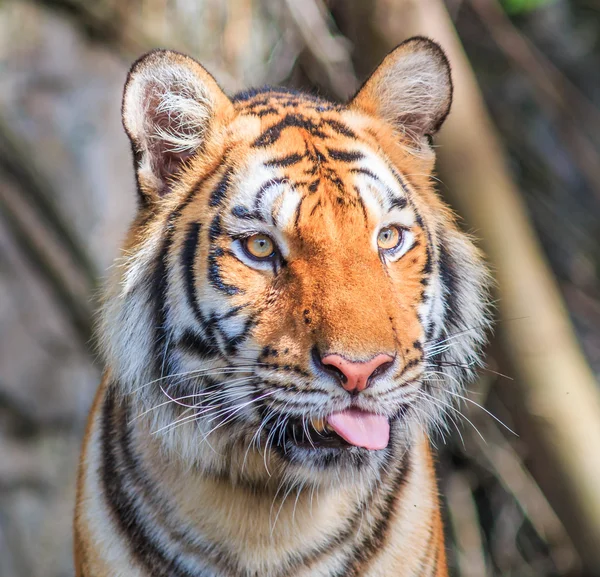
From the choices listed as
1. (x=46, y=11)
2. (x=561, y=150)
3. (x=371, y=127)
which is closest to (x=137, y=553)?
(x=371, y=127)

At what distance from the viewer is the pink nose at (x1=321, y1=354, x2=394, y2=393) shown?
1.43 metres

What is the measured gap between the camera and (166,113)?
1828 millimetres

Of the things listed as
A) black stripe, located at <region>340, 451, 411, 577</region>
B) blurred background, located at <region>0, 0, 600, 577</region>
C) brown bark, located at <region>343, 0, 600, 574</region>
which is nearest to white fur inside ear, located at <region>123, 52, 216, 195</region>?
black stripe, located at <region>340, 451, 411, 577</region>

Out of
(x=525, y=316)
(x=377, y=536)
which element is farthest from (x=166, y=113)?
(x=525, y=316)

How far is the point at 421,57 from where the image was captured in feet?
6.31

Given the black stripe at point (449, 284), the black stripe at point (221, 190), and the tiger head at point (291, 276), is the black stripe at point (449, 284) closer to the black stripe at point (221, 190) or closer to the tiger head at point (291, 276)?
the tiger head at point (291, 276)

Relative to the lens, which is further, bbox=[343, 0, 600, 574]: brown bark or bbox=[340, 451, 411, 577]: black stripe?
bbox=[343, 0, 600, 574]: brown bark

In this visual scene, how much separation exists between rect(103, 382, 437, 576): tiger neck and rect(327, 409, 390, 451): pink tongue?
0.27m

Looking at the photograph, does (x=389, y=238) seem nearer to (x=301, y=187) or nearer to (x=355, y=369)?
(x=301, y=187)

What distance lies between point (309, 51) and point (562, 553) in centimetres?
271

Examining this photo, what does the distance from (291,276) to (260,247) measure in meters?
0.10

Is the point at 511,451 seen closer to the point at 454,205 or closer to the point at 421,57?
the point at 454,205

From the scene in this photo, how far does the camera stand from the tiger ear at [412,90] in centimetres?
192

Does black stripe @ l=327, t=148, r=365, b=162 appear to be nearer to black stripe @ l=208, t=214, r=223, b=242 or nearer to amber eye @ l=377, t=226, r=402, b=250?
amber eye @ l=377, t=226, r=402, b=250
